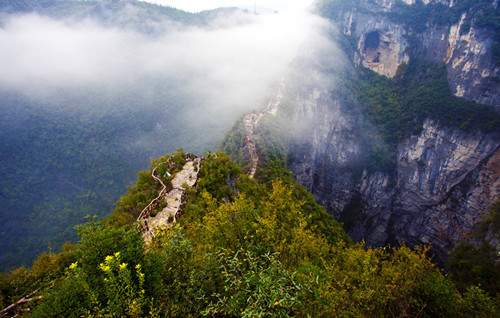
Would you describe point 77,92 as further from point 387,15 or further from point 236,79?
point 387,15

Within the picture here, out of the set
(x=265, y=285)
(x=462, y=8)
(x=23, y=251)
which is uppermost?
(x=462, y=8)

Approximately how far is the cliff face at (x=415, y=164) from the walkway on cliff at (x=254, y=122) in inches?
204

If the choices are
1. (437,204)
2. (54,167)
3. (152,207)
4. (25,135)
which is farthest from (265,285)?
(25,135)

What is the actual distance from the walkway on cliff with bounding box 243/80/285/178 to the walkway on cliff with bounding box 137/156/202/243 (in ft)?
29.4

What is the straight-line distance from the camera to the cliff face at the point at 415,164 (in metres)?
51.3

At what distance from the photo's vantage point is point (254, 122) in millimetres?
44375

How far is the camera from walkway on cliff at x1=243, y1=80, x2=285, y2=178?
32.8m

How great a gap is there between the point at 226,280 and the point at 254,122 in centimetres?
4077

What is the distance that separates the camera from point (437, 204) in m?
56.0

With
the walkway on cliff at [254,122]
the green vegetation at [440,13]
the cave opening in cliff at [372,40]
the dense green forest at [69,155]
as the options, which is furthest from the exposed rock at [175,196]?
the cave opening in cliff at [372,40]

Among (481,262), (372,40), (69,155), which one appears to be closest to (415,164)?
(481,262)

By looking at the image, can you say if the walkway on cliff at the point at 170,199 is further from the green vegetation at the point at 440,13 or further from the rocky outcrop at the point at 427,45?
the green vegetation at the point at 440,13

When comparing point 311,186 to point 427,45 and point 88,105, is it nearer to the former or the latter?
point 427,45

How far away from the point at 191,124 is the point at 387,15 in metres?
86.9
